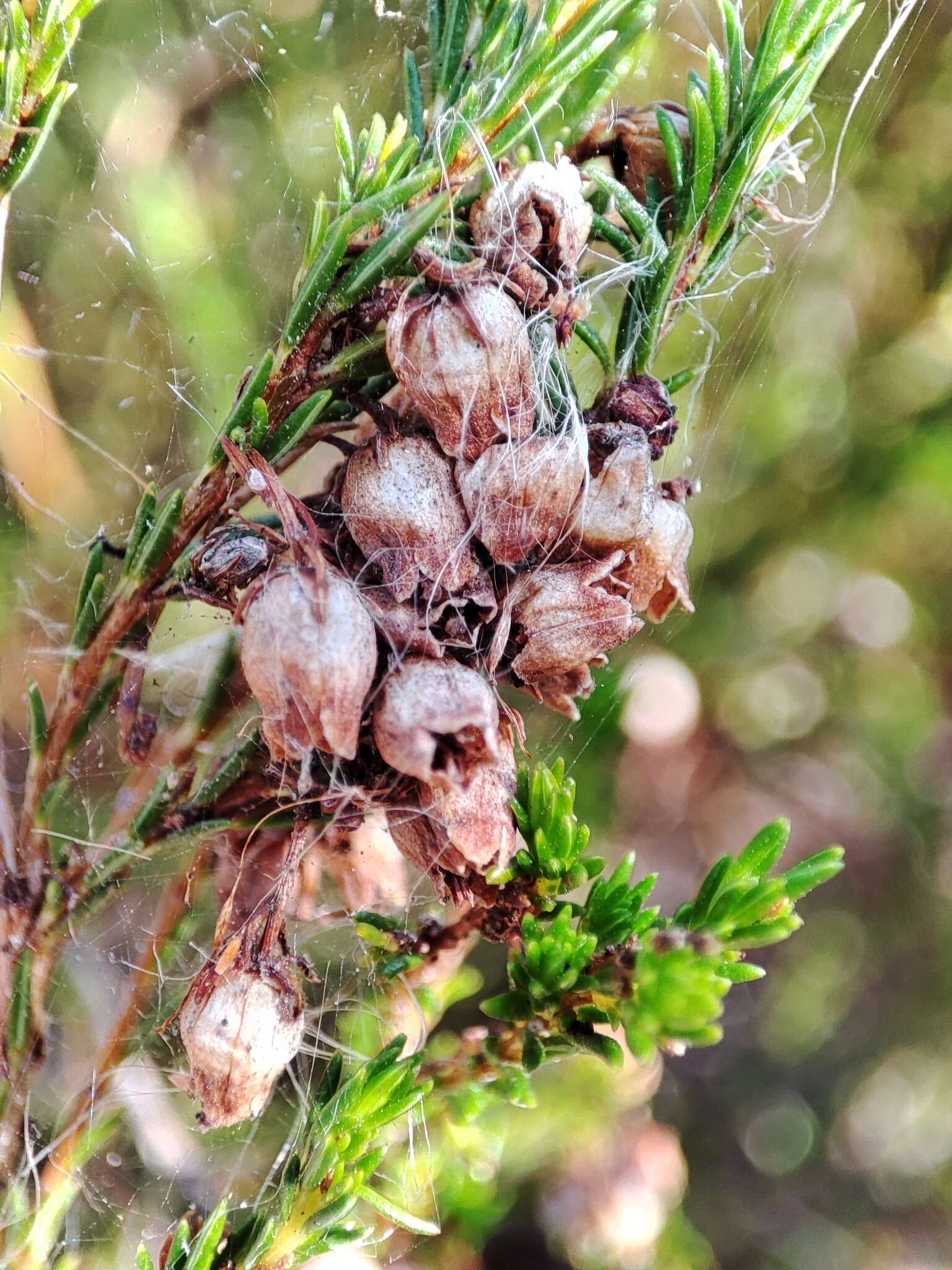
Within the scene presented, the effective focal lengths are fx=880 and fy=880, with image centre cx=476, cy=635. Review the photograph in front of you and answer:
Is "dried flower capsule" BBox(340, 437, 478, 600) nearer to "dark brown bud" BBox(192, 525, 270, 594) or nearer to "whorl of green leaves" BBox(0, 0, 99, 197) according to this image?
"dark brown bud" BBox(192, 525, 270, 594)

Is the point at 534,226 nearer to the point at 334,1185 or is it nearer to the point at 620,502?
the point at 620,502

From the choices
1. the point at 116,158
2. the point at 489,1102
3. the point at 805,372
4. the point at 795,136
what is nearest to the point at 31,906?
the point at 489,1102

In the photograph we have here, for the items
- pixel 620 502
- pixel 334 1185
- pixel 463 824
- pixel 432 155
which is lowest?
pixel 334 1185

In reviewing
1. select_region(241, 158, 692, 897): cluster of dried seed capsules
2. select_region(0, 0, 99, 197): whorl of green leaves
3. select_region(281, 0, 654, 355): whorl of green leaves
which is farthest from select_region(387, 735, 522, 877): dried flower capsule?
select_region(0, 0, 99, 197): whorl of green leaves

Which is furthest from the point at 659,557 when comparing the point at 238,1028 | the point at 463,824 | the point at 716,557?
the point at 716,557

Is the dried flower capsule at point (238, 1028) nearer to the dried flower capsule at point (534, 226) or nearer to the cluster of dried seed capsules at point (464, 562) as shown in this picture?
the cluster of dried seed capsules at point (464, 562)
